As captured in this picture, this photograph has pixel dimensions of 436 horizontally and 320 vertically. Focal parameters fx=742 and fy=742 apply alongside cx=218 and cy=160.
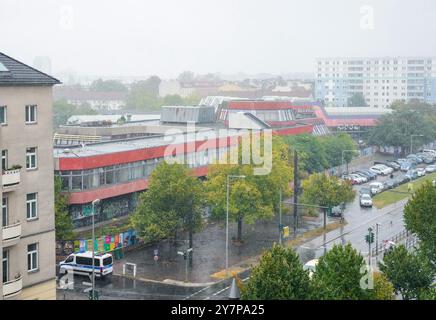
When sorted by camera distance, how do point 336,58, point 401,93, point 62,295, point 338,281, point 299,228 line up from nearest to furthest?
1. point 338,281
2. point 62,295
3. point 299,228
4. point 401,93
5. point 336,58

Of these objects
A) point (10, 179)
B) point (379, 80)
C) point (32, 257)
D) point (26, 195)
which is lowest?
point (32, 257)

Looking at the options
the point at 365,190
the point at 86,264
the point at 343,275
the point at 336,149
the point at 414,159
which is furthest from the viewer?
the point at 414,159

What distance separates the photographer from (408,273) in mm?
14664

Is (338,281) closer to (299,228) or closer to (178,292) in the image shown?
(178,292)

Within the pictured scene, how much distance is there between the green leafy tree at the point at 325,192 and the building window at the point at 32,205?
1622 centimetres

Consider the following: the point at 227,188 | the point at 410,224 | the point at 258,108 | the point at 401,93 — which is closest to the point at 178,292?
the point at 227,188

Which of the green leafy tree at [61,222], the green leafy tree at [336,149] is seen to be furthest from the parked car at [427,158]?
the green leafy tree at [61,222]

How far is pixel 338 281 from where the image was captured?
39.9 ft

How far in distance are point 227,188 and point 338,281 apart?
9909mm

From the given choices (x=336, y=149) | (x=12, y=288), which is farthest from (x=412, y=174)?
(x=12, y=288)

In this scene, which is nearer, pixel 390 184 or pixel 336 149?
pixel 390 184

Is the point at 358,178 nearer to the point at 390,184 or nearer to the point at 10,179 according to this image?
Answer: the point at 390,184

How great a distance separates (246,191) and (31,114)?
1180 cm
